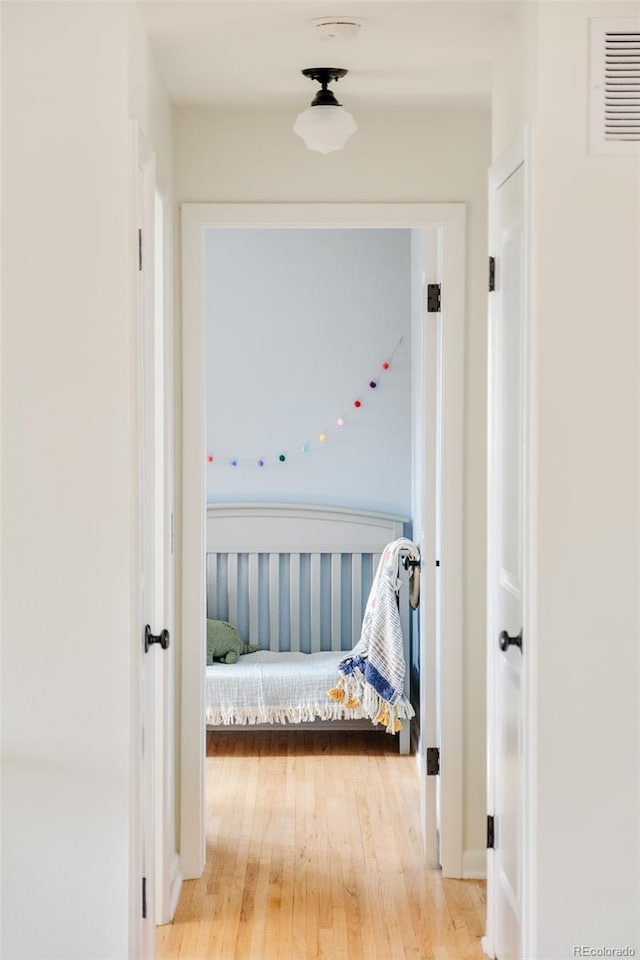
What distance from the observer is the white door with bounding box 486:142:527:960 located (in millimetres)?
2602

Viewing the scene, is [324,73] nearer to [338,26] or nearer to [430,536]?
[338,26]

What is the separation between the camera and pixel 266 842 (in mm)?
3818

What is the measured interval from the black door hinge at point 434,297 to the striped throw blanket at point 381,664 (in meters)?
1.12

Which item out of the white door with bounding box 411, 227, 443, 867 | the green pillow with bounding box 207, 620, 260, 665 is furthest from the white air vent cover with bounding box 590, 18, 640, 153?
the green pillow with bounding box 207, 620, 260, 665

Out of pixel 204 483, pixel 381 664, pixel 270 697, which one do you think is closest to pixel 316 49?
pixel 204 483

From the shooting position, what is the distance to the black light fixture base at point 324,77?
3021 mm

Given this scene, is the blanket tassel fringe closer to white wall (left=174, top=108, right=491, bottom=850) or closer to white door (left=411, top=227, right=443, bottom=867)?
white door (left=411, top=227, right=443, bottom=867)

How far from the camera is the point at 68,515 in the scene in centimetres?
244

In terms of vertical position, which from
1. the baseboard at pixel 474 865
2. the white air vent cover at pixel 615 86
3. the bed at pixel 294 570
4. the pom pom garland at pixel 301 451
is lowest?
the baseboard at pixel 474 865

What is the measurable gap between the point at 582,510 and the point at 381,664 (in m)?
2.13

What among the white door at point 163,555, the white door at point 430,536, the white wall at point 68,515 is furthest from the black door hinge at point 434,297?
the white wall at point 68,515

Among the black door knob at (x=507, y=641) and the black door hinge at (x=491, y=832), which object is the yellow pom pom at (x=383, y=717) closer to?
the black door hinge at (x=491, y=832)

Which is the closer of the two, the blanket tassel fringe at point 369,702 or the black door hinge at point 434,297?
the black door hinge at point 434,297

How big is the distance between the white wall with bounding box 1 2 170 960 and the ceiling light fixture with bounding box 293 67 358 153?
0.71 metres
